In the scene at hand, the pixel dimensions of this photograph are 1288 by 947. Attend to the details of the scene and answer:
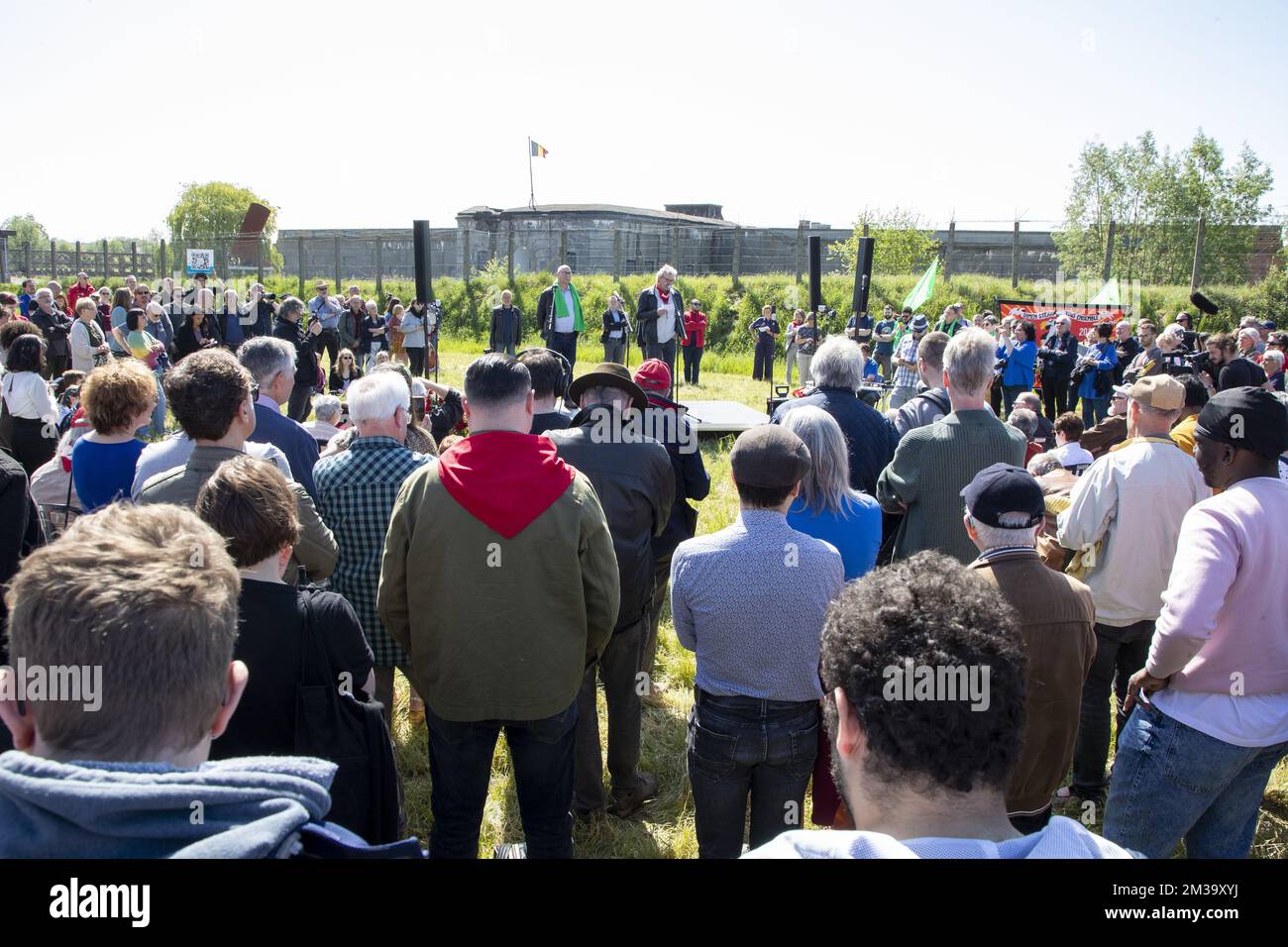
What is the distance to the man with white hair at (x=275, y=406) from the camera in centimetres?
390

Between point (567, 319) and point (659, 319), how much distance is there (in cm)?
161

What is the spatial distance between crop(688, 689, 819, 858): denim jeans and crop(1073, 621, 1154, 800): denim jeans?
65.1 inches

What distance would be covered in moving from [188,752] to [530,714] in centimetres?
165

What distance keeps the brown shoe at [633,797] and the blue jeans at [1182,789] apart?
6.50ft

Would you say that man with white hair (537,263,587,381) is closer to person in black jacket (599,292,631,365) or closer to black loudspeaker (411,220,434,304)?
person in black jacket (599,292,631,365)

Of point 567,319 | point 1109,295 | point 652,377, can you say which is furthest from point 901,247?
point 652,377

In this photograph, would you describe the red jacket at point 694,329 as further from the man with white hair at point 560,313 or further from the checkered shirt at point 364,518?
the checkered shirt at point 364,518

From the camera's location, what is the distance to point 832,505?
131 inches

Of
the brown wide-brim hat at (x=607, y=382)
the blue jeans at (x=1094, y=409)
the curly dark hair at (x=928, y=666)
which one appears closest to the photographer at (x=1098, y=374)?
the blue jeans at (x=1094, y=409)

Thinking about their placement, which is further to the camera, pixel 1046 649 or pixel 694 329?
pixel 694 329

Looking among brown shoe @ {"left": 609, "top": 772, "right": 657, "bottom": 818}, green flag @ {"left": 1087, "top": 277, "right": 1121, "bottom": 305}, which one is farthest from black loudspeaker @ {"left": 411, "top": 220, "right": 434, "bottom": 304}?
green flag @ {"left": 1087, "top": 277, "right": 1121, "bottom": 305}

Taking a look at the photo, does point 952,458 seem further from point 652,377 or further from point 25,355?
point 25,355

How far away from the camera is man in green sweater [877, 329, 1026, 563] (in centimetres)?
384
